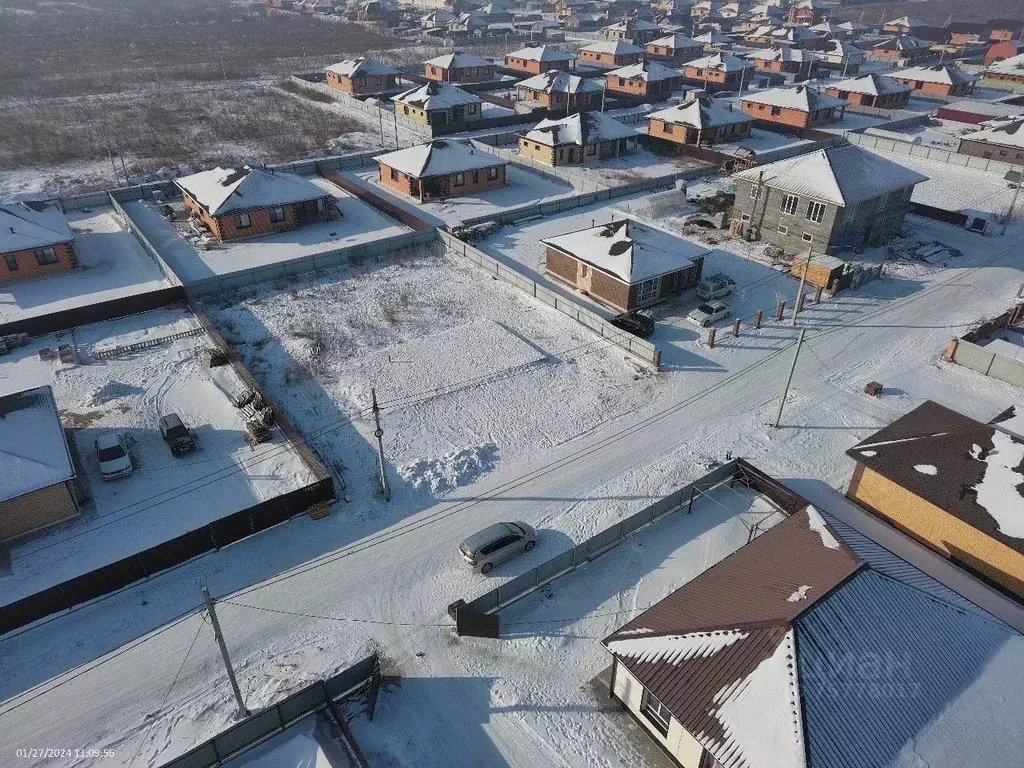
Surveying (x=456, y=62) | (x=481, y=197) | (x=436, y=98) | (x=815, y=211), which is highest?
(x=456, y=62)

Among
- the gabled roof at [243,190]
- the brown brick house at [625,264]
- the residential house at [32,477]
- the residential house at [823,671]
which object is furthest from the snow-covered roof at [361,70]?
the residential house at [823,671]

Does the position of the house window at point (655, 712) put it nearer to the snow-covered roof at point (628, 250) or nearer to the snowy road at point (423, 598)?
the snowy road at point (423, 598)

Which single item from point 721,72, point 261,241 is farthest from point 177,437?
point 721,72

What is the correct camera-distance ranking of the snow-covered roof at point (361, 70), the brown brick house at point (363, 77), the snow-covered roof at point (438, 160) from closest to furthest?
the snow-covered roof at point (438, 160), the snow-covered roof at point (361, 70), the brown brick house at point (363, 77)

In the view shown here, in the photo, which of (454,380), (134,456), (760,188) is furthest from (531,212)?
(134,456)

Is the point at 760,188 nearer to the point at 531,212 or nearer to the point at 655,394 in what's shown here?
the point at 531,212

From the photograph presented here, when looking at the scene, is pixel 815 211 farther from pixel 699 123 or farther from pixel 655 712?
pixel 655 712

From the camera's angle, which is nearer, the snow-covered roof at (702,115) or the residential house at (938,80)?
the snow-covered roof at (702,115)
